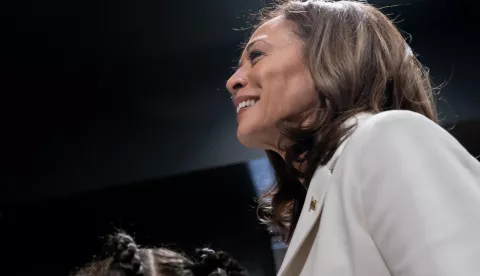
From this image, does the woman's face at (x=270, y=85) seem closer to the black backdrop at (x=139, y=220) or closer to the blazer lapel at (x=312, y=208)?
the blazer lapel at (x=312, y=208)

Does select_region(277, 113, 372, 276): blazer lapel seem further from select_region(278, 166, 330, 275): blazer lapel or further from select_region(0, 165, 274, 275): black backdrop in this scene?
select_region(0, 165, 274, 275): black backdrop

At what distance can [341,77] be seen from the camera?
0.94m

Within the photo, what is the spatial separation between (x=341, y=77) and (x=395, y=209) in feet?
1.08

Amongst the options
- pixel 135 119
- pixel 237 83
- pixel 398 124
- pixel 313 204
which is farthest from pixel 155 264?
pixel 135 119

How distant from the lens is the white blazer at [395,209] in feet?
2.01

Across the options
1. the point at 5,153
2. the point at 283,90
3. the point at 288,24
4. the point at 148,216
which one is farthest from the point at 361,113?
the point at 5,153

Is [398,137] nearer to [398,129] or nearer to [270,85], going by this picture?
[398,129]

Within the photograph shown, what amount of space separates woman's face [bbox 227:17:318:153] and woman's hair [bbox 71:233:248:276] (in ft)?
1.44

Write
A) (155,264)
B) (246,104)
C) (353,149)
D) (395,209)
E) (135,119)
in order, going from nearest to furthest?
(395,209)
(353,149)
(246,104)
(155,264)
(135,119)

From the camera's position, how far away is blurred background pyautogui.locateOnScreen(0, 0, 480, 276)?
6.77 feet

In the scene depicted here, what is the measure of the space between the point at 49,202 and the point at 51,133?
0.82 feet

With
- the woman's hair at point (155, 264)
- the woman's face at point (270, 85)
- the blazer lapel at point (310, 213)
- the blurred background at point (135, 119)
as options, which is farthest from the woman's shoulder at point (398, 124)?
the blurred background at point (135, 119)

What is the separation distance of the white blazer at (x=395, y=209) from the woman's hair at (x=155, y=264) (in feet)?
1.95

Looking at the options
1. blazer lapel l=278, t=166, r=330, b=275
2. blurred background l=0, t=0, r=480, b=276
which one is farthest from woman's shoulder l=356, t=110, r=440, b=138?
blurred background l=0, t=0, r=480, b=276
